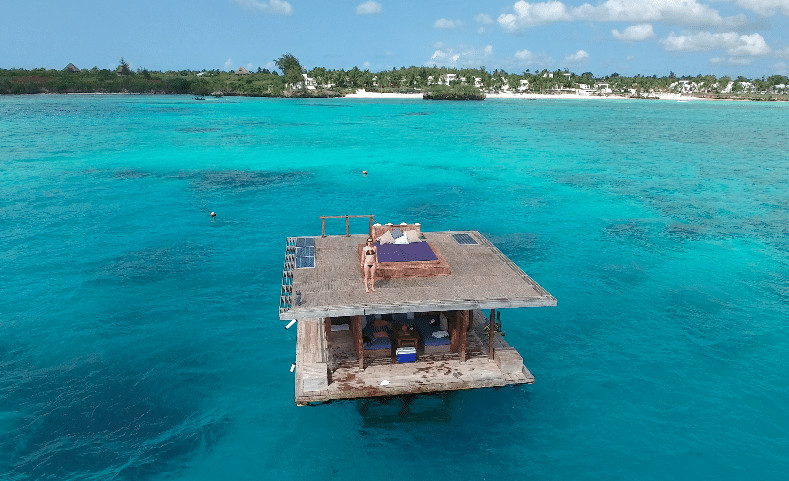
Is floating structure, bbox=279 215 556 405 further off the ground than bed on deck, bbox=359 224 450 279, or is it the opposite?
bed on deck, bbox=359 224 450 279

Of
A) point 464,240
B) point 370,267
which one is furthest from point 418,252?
point 464,240

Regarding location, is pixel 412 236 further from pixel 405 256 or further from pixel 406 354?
pixel 406 354

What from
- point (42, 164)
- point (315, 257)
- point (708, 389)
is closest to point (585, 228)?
point (708, 389)

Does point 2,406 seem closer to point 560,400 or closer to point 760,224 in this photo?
point 560,400

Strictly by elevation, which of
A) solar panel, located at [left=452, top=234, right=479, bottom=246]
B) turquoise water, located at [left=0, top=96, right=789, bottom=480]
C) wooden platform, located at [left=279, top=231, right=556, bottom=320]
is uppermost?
solar panel, located at [left=452, top=234, right=479, bottom=246]

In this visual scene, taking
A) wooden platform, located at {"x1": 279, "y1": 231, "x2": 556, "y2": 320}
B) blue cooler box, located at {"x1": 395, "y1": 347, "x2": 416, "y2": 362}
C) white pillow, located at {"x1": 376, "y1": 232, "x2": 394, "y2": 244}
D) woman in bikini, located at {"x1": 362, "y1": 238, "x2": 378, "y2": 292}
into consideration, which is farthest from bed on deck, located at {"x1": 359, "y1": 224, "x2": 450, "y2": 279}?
blue cooler box, located at {"x1": 395, "y1": 347, "x2": 416, "y2": 362}

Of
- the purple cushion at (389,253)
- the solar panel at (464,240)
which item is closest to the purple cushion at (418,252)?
the purple cushion at (389,253)

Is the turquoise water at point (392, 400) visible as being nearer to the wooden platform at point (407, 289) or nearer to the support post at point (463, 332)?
the support post at point (463, 332)

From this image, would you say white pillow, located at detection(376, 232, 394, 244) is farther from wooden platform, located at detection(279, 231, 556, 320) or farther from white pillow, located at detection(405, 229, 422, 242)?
wooden platform, located at detection(279, 231, 556, 320)
